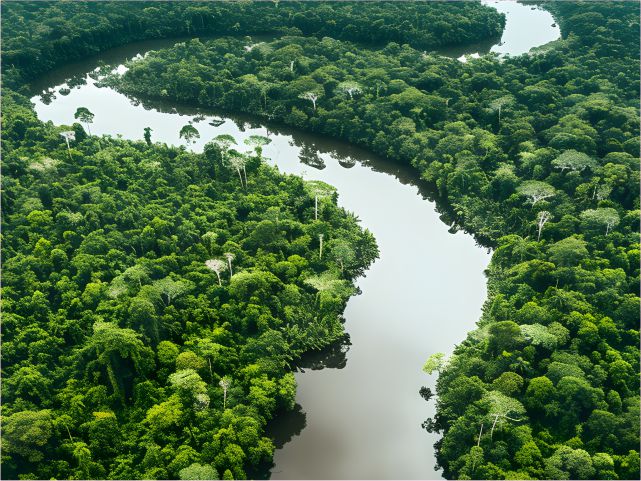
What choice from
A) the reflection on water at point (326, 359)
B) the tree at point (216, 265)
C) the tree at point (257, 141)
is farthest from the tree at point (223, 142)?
the reflection on water at point (326, 359)

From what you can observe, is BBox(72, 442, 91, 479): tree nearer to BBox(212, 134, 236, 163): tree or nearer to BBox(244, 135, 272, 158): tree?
BBox(212, 134, 236, 163): tree

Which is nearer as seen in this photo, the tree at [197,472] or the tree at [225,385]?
the tree at [197,472]

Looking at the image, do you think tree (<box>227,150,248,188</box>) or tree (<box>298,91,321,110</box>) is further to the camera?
tree (<box>298,91,321,110</box>)

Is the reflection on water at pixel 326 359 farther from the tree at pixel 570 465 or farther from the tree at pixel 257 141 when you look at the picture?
the tree at pixel 257 141

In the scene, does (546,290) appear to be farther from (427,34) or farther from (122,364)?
(427,34)

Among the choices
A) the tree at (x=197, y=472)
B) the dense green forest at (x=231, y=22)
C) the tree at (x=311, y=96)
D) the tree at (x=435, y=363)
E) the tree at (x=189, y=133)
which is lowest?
the tree at (x=197, y=472)

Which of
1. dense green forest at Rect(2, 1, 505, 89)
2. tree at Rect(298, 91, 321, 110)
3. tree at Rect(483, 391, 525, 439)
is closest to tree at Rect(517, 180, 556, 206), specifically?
tree at Rect(483, 391, 525, 439)

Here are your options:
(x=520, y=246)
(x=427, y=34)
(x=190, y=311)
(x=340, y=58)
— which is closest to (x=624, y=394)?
(x=520, y=246)
